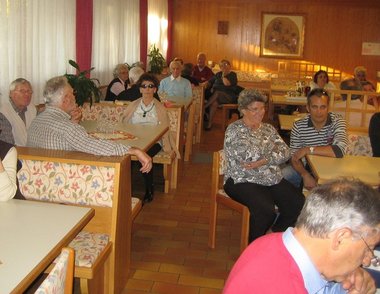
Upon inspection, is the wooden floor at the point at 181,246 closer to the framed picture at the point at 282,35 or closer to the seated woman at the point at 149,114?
the seated woman at the point at 149,114

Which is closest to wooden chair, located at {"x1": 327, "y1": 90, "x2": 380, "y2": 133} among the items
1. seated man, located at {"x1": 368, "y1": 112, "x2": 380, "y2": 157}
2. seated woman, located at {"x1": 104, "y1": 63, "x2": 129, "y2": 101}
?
seated man, located at {"x1": 368, "y1": 112, "x2": 380, "y2": 157}

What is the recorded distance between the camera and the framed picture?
467 inches

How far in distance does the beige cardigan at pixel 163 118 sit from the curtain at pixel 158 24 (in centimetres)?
565

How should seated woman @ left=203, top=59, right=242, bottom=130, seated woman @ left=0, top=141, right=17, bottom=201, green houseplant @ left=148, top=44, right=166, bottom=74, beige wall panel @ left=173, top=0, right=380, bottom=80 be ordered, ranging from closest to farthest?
seated woman @ left=0, top=141, right=17, bottom=201
seated woman @ left=203, top=59, right=242, bottom=130
green houseplant @ left=148, top=44, right=166, bottom=74
beige wall panel @ left=173, top=0, right=380, bottom=80

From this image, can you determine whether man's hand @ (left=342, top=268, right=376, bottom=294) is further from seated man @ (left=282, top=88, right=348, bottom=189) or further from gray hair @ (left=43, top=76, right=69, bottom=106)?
gray hair @ (left=43, top=76, right=69, bottom=106)

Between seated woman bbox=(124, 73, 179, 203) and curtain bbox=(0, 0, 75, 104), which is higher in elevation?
curtain bbox=(0, 0, 75, 104)

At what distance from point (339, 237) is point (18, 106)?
3.29 m

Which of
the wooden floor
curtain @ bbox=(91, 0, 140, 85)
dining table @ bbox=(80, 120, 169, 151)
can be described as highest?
curtain @ bbox=(91, 0, 140, 85)

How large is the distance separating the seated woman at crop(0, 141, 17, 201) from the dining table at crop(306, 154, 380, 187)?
5.46 ft

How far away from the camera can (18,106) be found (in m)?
3.87

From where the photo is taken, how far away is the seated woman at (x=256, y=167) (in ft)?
10.3

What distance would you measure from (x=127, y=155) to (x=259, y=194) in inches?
39.2

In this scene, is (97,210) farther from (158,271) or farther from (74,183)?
(158,271)

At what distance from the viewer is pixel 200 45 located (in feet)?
40.5
